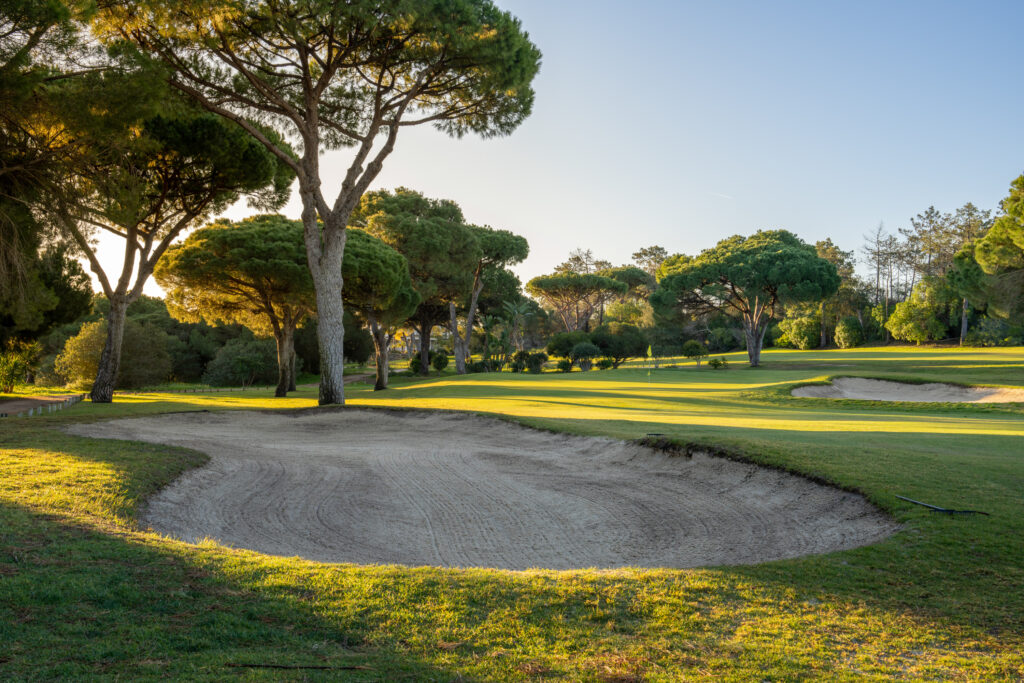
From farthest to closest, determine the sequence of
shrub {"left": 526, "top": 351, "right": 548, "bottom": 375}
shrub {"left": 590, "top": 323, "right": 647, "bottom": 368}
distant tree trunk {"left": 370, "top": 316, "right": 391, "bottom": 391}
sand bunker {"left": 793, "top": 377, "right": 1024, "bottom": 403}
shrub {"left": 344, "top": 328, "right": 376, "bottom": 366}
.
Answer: shrub {"left": 590, "top": 323, "right": 647, "bottom": 368} < shrub {"left": 344, "top": 328, "right": 376, "bottom": 366} < shrub {"left": 526, "top": 351, "right": 548, "bottom": 375} < distant tree trunk {"left": 370, "top": 316, "right": 391, "bottom": 391} < sand bunker {"left": 793, "top": 377, "right": 1024, "bottom": 403}

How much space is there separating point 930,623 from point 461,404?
53.6ft

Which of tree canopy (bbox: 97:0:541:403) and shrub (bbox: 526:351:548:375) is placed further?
shrub (bbox: 526:351:548:375)

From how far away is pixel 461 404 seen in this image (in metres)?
19.8

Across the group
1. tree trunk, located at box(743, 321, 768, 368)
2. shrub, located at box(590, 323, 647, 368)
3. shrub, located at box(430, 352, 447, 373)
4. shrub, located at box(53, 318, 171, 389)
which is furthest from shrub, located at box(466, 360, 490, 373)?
shrub, located at box(53, 318, 171, 389)

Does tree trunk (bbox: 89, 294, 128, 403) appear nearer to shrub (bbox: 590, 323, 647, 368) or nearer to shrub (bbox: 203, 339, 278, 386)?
shrub (bbox: 203, 339, 278, 386)

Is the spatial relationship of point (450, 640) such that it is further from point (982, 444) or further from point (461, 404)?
point (461, 404)

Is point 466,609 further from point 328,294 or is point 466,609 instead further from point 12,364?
point 12,364

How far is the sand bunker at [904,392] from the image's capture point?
23.6m

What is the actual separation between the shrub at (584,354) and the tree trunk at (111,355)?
3506cm

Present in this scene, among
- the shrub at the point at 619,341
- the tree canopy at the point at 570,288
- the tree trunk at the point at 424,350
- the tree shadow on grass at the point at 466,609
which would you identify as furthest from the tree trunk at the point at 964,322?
the tree shadow on grass at the point at 466,609

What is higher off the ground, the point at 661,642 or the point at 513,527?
the point at 661,642

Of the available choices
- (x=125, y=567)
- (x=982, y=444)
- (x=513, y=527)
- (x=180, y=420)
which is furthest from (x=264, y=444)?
(x=982, y=444)

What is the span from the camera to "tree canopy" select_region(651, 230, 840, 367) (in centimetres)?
4253

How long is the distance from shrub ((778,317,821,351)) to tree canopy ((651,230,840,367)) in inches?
989
